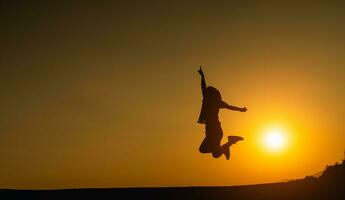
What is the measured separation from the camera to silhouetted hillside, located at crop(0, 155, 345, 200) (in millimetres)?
17406

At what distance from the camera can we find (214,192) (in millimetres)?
17656

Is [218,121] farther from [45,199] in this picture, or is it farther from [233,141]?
[45,199]

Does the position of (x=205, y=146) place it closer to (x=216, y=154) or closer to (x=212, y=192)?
(x=216, y=154)

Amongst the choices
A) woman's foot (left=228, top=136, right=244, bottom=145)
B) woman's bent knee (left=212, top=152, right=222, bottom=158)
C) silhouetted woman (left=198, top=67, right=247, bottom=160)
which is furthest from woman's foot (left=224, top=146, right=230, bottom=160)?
woman's foot (left=228, top=136, right=244, bottom=145)

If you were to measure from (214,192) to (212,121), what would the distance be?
7.28 feet

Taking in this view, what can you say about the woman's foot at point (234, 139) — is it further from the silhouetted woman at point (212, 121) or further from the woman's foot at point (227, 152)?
the woman's foot at point (227, 152)

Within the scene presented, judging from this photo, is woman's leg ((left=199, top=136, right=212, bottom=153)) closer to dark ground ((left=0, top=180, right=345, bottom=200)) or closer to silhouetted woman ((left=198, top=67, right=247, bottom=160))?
silhouetted woman ((left=198, top=67, right=247, bottom=160))

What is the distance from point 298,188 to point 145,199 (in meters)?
4.65


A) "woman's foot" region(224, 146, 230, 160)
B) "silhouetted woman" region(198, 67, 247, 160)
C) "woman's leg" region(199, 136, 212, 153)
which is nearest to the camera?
"silhouetted woman" region(198, 67, 247, 160)

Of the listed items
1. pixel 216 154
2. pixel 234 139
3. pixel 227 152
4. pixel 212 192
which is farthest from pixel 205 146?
pixel 212 192

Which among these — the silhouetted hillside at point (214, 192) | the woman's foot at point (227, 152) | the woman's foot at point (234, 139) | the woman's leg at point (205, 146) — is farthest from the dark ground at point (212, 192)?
the woman's foot at point (234, 139)

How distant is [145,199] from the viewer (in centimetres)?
1744

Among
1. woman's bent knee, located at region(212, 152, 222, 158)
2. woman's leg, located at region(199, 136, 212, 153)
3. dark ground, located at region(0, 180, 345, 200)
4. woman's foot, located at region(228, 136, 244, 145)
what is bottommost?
dark ground, located at region(0, 180, 345, 200)

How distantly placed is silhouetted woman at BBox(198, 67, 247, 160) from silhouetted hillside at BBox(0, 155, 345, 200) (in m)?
1.27
